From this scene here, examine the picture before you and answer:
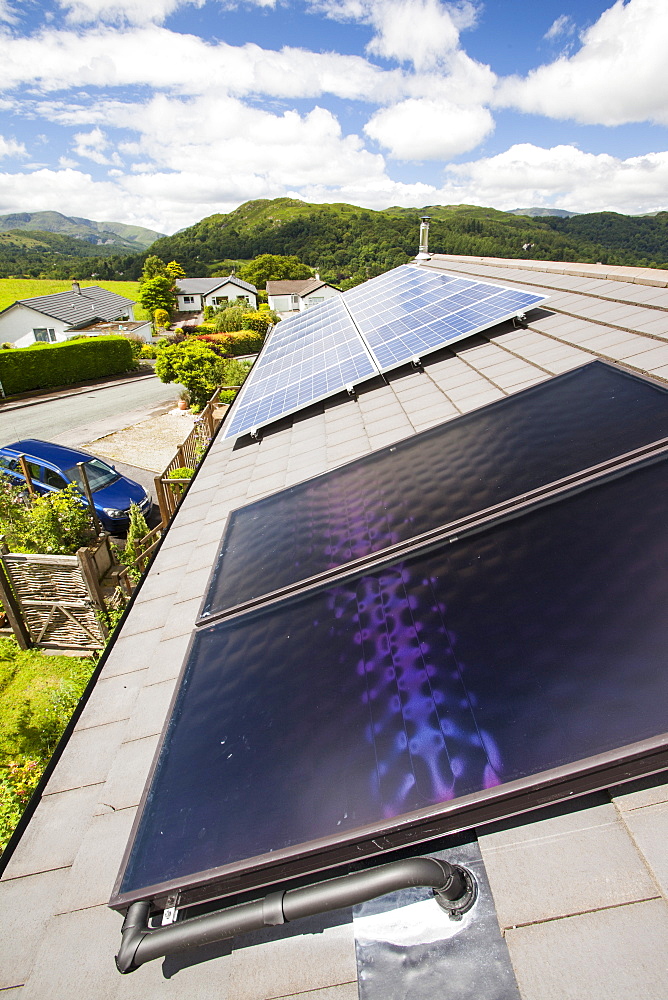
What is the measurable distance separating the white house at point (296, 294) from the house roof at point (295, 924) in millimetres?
79181

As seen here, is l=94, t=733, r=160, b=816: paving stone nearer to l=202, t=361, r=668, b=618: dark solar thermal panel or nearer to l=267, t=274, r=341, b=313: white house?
l=202, t=361, r=668, b=618: dark solar thermal panel

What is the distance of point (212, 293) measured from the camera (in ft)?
276

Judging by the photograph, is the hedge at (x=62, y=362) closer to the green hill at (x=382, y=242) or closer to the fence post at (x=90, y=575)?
the fence post at (x=90, y=575)

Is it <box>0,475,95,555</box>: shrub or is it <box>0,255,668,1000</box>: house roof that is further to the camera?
<box>0,475,95,555</box>: shrub

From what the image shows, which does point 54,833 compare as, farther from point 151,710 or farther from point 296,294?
point 296,294

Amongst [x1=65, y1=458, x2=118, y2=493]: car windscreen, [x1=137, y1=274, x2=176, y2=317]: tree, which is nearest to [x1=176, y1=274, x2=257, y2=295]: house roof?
[x1=137, y1=274, x2=176, y2=317]: tree

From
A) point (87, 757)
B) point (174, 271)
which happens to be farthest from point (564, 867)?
point (174, 271)

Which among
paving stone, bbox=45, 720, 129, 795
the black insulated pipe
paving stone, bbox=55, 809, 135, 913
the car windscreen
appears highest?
the black insulated pipe

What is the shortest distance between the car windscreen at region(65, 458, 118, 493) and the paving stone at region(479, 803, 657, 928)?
16068mm

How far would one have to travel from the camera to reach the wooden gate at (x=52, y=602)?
946 cm

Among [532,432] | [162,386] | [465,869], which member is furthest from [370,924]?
[162,386]

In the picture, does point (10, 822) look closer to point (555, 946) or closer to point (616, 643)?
point (555, 946)

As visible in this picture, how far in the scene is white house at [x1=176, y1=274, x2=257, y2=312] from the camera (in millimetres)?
82938

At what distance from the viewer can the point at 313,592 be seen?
3.12 metres
